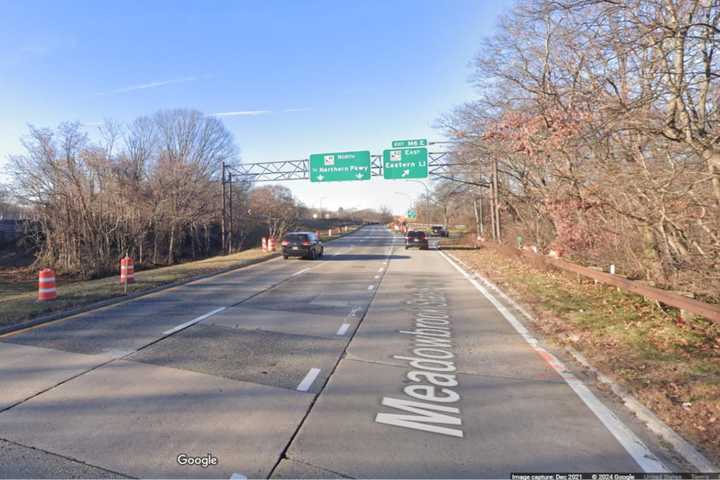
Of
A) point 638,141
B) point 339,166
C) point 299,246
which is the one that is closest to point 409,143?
point 339,166

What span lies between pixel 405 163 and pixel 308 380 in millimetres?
24455

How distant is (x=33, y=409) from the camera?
404 cm

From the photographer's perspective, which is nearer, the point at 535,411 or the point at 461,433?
the point at 461,433

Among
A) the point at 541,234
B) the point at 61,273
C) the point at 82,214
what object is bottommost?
the point at 61,273

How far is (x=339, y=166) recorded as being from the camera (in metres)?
28.8

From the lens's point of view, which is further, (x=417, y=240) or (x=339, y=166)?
(x=417, y=240)

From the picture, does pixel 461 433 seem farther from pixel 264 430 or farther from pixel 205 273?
pixel 205 273

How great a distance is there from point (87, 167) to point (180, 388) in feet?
95.6

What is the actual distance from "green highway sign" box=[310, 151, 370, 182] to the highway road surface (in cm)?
2135

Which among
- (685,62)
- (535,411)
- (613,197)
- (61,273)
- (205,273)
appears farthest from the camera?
(61,273)

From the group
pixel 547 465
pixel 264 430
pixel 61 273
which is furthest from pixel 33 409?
pixel 61 273

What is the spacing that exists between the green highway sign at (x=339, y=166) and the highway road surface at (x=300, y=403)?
21.4m

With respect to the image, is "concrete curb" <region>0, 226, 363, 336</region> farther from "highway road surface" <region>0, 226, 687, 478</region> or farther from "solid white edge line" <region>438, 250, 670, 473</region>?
"solid white edge line" <region>438, 250, 670, 473</region>

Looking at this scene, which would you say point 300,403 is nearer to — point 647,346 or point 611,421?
point 611,421
